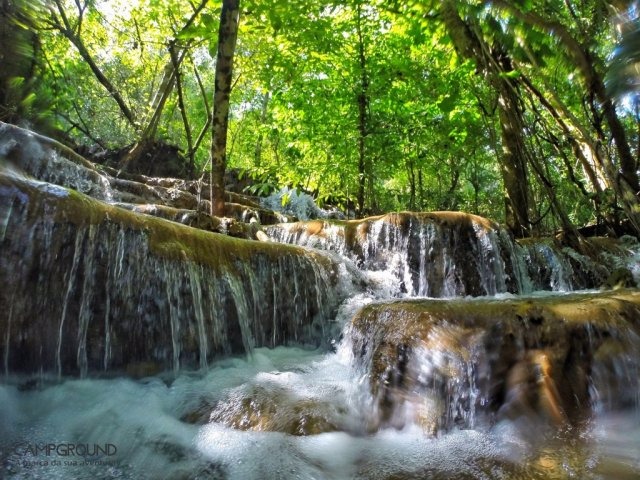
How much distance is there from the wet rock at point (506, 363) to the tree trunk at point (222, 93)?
4552 mm

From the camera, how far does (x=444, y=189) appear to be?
770 inches

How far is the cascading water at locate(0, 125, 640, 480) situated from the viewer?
2.55 m

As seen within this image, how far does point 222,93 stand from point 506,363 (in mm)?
5581

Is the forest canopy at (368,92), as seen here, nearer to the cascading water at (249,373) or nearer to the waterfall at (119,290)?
the waterfall at (119,290)

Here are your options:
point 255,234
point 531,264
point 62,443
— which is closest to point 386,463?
point 62,443

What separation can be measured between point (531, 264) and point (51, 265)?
711 cm

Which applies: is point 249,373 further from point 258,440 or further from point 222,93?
point 222,93

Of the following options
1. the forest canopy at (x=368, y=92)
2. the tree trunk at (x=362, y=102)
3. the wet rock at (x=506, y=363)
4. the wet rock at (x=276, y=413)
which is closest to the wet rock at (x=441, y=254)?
the forest canopy at (x=368, y=92)

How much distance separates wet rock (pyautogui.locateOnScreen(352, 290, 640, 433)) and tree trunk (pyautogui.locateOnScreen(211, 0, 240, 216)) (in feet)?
14.9

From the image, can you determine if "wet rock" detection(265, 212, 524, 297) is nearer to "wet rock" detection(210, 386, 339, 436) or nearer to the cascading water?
the cascading water

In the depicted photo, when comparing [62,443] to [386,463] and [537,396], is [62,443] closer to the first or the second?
[386,463]

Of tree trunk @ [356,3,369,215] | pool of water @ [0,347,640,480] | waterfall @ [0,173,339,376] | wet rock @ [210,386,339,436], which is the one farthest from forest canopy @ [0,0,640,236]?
wet rock @ [210,386,339,436]

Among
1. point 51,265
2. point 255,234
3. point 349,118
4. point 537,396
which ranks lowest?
point 537,396

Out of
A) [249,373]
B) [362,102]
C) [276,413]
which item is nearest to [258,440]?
[276,413]
